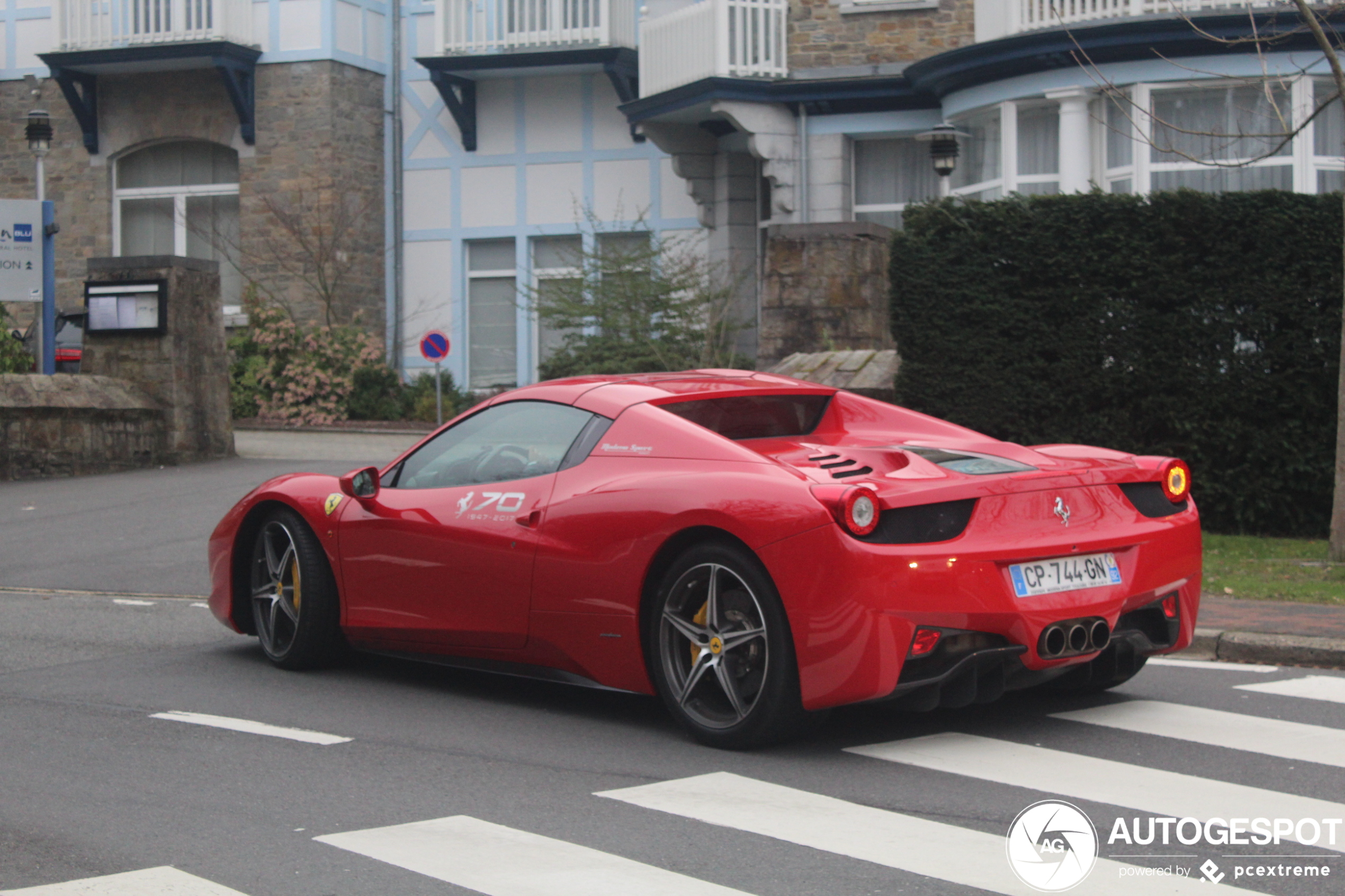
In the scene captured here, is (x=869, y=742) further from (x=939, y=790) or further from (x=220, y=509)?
(x=220, y=509)

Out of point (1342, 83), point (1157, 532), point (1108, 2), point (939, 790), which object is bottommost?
point (939, 790)

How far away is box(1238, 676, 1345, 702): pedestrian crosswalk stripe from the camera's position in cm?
641

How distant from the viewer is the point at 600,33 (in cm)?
2580

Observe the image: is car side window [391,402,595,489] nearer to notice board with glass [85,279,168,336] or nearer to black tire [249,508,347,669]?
black tire [249,508,347,669]

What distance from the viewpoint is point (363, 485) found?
693 cm

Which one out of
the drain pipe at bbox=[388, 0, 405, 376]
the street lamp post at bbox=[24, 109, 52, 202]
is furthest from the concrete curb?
the drain pipe at bbox=[388, 0, 405, 376]

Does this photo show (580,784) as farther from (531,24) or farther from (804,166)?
(531,24)

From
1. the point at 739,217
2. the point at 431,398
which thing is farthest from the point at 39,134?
the point at 739,217

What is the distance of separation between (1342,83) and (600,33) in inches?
691

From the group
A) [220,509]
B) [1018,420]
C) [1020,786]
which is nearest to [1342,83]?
[1018,420]

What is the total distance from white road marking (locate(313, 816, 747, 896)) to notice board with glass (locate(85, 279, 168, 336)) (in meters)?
15.1

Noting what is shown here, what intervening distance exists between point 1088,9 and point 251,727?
16.4 m

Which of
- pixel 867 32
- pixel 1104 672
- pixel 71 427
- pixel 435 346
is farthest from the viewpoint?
pixel 435 346

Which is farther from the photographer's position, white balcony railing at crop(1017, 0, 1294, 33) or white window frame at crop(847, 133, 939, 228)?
white window frame at crop(847, 133, 939, 228)
